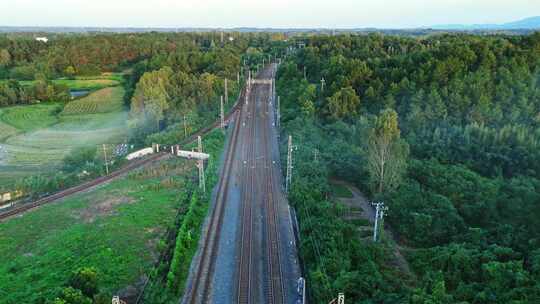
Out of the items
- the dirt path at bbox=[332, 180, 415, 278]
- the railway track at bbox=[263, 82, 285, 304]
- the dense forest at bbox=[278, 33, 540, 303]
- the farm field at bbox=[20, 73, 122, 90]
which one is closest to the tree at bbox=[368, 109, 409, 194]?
the dense forest at bbox=[278, 33, 540, 303]

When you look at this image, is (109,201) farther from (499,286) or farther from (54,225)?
(499,286)

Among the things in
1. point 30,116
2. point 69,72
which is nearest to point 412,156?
point 30,116

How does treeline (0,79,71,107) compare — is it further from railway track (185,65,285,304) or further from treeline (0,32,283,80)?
railway track (185,65,285,304)

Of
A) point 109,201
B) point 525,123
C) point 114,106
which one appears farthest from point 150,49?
point 525,123

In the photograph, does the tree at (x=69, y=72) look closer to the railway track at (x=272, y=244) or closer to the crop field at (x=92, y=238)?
the crop field at (x=92, y=238)

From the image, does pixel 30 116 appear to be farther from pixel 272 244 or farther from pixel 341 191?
pixel 272 244

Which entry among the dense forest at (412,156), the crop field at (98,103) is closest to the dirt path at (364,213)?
the dense forest at (412,156)
